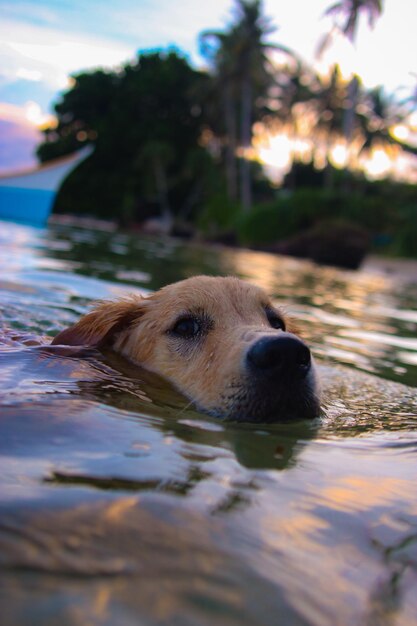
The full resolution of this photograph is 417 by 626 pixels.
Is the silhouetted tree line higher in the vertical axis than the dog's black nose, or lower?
higher

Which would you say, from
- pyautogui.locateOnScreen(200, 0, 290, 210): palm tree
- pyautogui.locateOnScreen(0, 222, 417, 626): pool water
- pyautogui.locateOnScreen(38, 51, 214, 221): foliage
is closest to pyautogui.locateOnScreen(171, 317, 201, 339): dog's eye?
pyautogui.locateOnScreen(0, 222, 417, 626): pool water

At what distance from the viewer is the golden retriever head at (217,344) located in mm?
3186

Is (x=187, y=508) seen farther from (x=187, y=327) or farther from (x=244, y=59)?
(x=244, y=59)

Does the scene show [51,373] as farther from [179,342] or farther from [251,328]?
[251,328]

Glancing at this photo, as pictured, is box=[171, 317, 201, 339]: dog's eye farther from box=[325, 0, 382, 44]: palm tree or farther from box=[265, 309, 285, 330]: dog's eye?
box=[325, 0, 382, 44]: palm tree

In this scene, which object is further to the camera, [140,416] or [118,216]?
[118,216]

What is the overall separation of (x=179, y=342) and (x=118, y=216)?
54.5 meters

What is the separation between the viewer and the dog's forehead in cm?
411

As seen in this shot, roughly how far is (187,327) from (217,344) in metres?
0.45

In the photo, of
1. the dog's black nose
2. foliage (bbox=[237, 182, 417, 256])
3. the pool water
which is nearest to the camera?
the pool water

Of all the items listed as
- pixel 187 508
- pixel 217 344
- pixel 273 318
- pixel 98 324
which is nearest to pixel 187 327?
pixel 217 344

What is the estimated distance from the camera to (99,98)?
59.6 m

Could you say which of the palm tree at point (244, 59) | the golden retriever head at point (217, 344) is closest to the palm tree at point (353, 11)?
the palm tree at point (244, 59)

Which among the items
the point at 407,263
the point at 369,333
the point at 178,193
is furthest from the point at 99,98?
the point at 369,333
